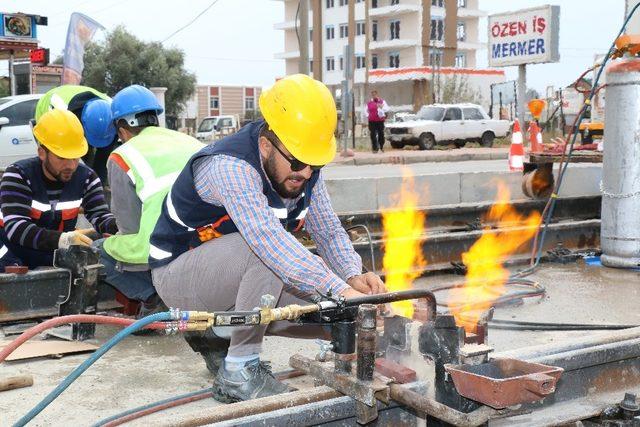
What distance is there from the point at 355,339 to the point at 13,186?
2978mm

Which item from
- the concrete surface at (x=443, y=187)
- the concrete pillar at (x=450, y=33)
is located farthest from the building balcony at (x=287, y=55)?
the concrete surface at (x=443, y=187)

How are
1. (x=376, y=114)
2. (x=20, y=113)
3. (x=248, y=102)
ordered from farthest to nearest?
(x=248, y=102)
(x=376, y=114)
(x=20, y=113)

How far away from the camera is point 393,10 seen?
6956 centimetres

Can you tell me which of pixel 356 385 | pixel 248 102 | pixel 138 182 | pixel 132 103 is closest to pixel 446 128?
pixel 132 103

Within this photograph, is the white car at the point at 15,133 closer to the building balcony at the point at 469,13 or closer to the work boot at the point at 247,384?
the work boot at the point at 247,384

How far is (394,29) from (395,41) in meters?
3.48

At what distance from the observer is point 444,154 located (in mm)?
25203

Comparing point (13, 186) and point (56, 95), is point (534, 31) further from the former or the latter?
point (13, 186)

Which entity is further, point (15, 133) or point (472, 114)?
point (472, 114)

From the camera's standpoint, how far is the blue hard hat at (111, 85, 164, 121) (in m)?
5.11

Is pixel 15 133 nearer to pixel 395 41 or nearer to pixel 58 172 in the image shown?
pixel 58 172

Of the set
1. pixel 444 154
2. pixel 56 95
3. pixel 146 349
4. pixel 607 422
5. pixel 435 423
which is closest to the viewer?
pixel 435 423

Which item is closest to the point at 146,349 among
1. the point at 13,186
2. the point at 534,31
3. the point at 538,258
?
the point at 13,186

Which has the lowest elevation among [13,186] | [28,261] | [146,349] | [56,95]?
[146,349]
